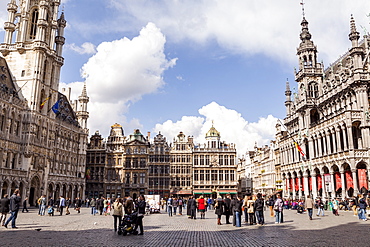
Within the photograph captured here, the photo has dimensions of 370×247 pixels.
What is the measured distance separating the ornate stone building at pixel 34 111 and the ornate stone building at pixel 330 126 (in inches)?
1514

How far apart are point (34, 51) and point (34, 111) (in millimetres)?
9918

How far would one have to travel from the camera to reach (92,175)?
70500mm

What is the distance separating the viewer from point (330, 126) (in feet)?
134

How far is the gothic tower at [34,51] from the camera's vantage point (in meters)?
49.0

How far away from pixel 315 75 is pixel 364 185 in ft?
70.4

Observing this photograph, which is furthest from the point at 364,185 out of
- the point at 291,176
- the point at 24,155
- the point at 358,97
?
the point at 24,155

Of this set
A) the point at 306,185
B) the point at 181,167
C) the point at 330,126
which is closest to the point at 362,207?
the point at 330,126

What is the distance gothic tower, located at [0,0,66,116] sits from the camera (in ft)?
161

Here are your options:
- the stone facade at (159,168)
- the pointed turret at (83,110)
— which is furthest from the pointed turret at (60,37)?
the stone facade at (159,168)

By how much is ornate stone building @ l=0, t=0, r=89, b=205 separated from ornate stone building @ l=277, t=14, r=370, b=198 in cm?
3845

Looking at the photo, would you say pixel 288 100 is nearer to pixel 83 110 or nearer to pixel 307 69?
pixel 307 69

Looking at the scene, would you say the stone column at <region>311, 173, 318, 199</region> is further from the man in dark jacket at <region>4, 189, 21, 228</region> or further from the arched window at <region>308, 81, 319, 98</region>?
the man in dark jacket at <region>4, 189, 21, 228</region>


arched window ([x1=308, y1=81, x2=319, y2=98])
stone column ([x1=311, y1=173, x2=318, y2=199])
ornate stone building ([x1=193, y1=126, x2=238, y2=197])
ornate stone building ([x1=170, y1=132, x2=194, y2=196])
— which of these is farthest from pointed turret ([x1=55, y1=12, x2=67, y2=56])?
stone column ([x1=311, y1=173, x2=318, y2=199])

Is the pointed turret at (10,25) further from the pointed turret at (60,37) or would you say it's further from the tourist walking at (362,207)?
the tourist walking at (362,207)
